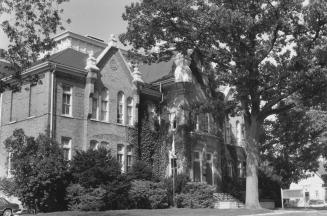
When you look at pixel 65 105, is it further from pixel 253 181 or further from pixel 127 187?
pixel 253 181

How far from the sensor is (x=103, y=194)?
26.4 m

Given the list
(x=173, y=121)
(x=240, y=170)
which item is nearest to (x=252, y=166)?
(x=173, y=121)

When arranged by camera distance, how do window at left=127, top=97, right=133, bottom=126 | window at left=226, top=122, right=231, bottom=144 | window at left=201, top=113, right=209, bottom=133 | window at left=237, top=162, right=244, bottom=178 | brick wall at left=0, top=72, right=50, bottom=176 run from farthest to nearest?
window at left=237, top=162, right=244, bottom=178 < window at left=226, top=122, right=231, bottom=144 < window at left=201, top=113, right=209, bottom=133 < window at left=127, top=97, right=133, bottom=126 < brick wall at left=0, top=72, right=50, bottom=176

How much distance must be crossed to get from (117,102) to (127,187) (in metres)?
8.64

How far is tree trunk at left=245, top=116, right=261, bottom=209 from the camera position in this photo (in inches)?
1219

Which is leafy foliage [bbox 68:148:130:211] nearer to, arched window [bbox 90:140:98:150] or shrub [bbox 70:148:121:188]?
shrub [bbox 70:148:121:188]

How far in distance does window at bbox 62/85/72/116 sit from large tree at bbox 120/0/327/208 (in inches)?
210

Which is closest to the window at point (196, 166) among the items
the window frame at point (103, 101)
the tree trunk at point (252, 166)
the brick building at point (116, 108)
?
the brick building at point (116, 108)

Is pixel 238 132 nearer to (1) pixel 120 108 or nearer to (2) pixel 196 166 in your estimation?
(2) pixel 196 166

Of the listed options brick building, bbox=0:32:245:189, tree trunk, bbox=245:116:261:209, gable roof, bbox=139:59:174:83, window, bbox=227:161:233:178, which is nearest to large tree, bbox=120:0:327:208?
tree trunk, bbox=245:116:261:209

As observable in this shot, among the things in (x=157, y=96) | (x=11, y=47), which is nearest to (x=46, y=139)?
(x=11, y=47)

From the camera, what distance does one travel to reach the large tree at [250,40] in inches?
1096

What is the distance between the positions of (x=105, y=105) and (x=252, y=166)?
11518 mm

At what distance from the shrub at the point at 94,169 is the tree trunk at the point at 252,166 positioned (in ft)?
30.2
